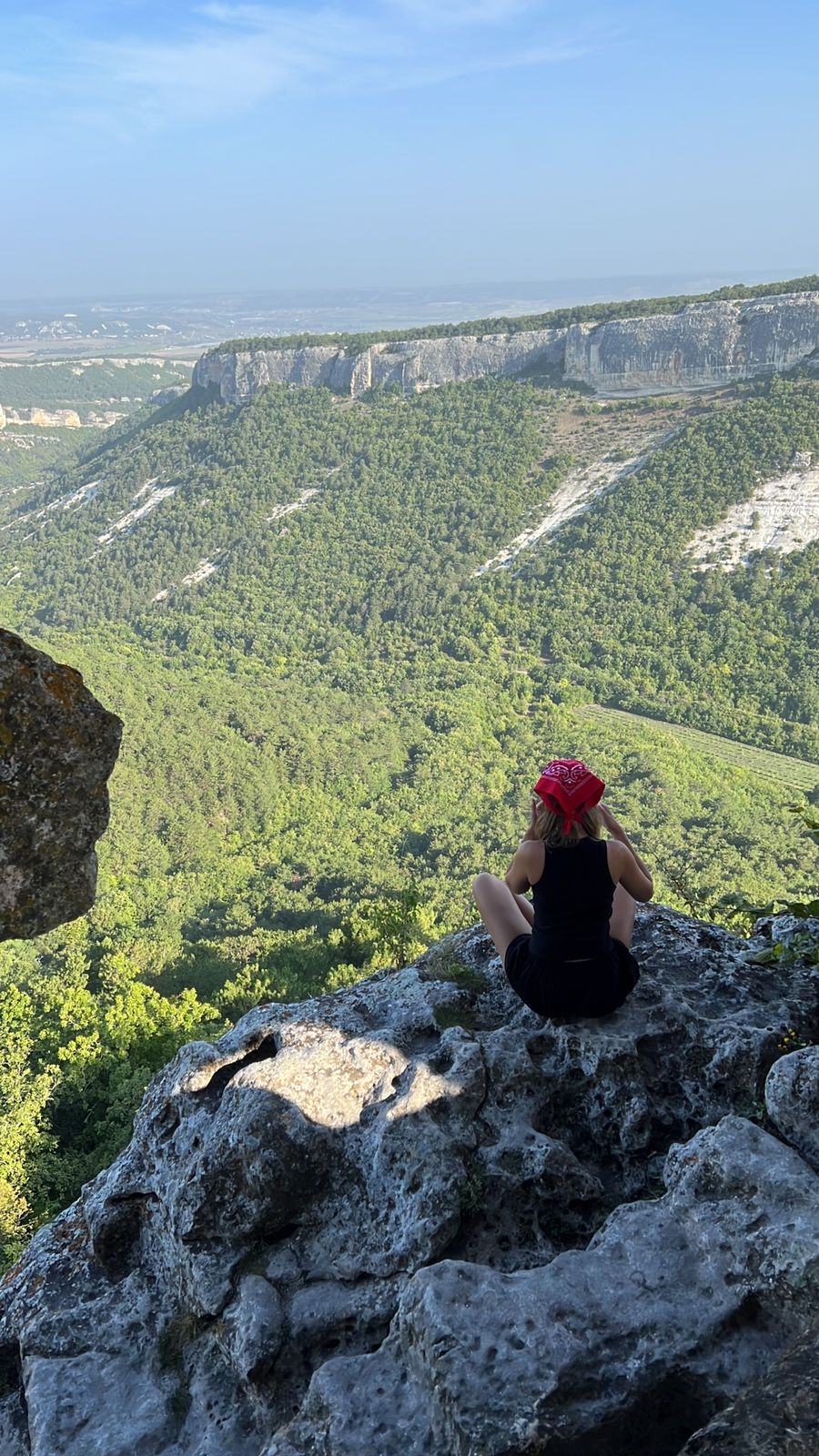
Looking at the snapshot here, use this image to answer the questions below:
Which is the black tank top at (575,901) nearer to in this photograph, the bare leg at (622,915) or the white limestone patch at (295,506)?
the bare leg at (622,915)

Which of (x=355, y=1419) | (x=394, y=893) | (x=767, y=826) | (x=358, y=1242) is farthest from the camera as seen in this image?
(x=767, y=826)

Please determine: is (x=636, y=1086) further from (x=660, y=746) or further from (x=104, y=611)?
(x=104, y=611)

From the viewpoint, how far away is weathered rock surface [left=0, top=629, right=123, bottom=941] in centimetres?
551

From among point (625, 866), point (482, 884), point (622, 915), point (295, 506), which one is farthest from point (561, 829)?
point (295, 506)

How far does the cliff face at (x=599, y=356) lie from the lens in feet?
285

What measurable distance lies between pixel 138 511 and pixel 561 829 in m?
128

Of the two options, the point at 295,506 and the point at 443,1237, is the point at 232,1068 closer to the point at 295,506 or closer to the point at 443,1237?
the point at 443,1237

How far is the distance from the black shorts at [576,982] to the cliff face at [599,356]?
306 ft

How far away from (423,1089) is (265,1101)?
3.21ft

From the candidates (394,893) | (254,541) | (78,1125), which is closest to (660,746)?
(394,893)

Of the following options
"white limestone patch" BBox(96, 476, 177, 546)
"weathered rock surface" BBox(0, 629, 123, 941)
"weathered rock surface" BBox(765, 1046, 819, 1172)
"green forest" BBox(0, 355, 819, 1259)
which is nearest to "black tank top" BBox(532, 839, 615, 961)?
"weathered rock surface" BBox(765, 1046, 819, 1172)

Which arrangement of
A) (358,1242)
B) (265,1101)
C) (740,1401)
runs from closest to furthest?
(740,1401) < (358,1242) < (265,1101)

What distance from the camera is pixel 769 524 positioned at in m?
75.9

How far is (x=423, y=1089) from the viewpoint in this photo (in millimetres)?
5742
